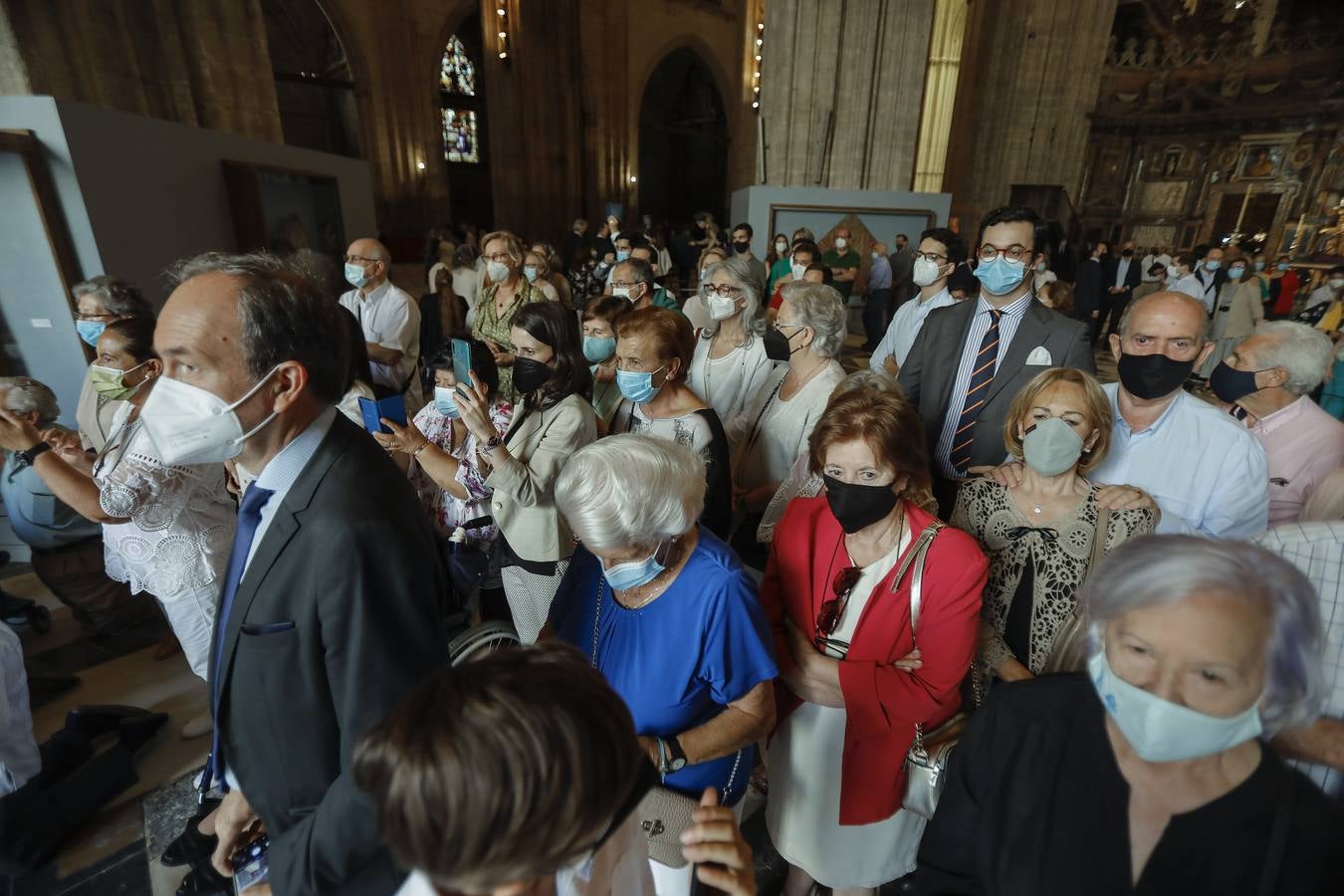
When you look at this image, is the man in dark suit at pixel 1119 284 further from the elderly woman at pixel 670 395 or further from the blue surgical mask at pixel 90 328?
the blue surgical mask at pixel 90 328

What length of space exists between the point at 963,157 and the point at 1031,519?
24.0 m

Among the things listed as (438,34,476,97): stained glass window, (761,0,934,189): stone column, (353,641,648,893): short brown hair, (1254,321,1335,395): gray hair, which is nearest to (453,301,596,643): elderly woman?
(353,641,648,893): short brown hair

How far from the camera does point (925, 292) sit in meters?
5.05

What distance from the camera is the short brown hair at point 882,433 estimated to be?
6.14ft

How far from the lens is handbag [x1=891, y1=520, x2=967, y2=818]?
70.3 inches

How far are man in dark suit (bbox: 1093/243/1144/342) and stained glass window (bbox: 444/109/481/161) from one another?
22760mm

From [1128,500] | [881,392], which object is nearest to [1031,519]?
[1128,500]

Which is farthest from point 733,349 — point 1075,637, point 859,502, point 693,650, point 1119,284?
point 1119,284

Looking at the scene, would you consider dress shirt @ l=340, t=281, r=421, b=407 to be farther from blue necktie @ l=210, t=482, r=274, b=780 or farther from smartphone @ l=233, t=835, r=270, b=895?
smartphone @ l=233, t=835, r=270, b=895

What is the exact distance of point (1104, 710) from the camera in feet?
4.18

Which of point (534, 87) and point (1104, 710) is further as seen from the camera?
point (534, 87)

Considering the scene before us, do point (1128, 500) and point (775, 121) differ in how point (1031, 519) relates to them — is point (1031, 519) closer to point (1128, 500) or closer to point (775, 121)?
point (1128, 500)

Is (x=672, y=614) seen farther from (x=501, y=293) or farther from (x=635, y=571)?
(x=501, y=293)

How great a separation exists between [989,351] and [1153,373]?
0.85 meters
